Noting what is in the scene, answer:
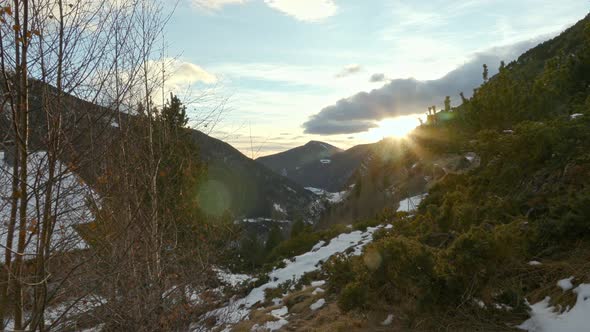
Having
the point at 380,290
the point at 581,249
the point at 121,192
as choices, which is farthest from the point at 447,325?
the point at 121,192

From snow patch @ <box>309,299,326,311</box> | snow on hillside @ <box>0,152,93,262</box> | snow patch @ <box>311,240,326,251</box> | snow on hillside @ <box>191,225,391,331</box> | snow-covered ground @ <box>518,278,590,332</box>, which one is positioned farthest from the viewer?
snow patch @ <box>311,240,326,251</box>

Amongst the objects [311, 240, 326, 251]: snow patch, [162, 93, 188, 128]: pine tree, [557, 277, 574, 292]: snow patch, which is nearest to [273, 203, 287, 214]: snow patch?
[311, 240, 326, 251]: snow patch

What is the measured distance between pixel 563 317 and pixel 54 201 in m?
4.12

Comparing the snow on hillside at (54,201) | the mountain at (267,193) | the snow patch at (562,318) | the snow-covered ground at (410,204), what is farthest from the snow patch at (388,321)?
the mountain at (267,193)

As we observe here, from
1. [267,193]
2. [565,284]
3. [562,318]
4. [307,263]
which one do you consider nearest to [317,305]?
[565,284]

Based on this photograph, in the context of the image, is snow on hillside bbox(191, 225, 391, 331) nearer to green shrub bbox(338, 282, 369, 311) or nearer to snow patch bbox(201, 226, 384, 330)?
snow patch bbox(201, 226, 384, 330)

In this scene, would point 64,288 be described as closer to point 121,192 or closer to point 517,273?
point 121,192

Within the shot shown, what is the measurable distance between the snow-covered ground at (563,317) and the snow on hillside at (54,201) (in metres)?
3.96

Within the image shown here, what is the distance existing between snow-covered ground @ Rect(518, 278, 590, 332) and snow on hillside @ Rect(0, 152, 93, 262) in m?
3.96

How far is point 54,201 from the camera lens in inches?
110

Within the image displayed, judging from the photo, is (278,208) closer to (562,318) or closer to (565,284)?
(565,284)

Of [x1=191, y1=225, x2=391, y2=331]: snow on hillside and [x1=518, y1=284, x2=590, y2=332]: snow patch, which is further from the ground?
[x1=518, y1=284, x2=590, y2=332]: snow patch

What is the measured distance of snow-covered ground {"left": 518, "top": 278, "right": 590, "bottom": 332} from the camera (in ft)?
10.3

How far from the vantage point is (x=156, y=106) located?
5059 millimetres
